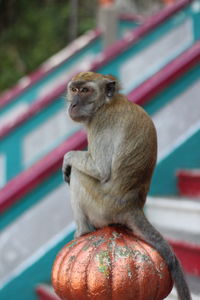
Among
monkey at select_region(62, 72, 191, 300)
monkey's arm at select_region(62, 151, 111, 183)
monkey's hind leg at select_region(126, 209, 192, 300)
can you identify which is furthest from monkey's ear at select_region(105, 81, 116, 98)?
monkey's hind leg at select_region(126, 209, 192, 300)

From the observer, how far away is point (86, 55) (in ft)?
29.4

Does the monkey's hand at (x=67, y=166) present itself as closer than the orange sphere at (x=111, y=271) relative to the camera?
No

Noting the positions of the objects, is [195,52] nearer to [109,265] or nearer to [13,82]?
[109,265]

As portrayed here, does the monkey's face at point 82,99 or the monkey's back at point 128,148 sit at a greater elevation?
the monkey's face at point 82,99

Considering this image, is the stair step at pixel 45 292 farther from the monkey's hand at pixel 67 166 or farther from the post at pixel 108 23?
the post at pixel 108 23

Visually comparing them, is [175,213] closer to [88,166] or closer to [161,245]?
[88,166]

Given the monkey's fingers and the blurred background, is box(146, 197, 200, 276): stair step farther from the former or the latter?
the monkey's fingers

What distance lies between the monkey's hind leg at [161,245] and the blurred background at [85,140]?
2.67 feet

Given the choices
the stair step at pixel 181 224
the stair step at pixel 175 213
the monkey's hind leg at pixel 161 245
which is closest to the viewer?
the monkey's hind leg at pixel 161 245

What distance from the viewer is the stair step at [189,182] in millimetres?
3865

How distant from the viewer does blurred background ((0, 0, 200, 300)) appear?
3.42m

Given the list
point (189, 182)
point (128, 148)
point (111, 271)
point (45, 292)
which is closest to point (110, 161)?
point (128, 148)

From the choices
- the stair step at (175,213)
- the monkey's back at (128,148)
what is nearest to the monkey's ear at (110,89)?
the monkey's back at (128,148)

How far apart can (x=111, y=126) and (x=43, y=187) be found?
4.82ft
